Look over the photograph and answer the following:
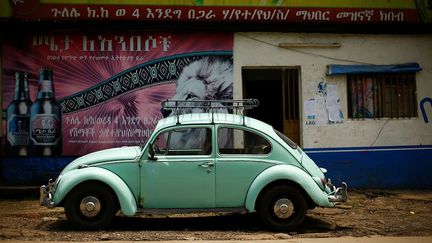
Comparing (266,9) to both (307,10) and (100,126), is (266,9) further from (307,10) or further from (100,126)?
(100,126)

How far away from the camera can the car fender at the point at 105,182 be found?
705 cm

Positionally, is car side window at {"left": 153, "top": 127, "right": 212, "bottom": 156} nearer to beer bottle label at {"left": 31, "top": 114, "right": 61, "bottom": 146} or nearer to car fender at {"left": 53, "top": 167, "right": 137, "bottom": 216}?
car fender at {"left": 53, "top": 167, "right": 137, "bottom": 216}

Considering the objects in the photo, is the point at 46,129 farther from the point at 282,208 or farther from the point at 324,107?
the point at 324,107

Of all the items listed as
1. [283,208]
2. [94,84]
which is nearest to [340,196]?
[283,208]

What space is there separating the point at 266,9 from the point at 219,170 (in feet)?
15.4

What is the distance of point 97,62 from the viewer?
10.6 meters

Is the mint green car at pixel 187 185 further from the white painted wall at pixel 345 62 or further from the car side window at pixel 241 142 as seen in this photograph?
the white painted wall at pixel 345 62

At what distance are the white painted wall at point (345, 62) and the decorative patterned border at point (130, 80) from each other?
4.08 ft

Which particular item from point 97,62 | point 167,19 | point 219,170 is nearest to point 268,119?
point 167,19

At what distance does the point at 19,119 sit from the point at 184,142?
464cm

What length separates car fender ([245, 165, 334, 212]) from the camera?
7.16 metres

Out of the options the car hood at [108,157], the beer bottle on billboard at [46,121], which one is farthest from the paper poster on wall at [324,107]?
the beer bottle on billboard at [46,121]


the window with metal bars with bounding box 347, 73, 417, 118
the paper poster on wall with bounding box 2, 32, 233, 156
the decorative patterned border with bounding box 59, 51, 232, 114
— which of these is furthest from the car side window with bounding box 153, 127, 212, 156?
the window with metal bars with bounding box 347, 73, 417, 118

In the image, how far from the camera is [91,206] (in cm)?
712
